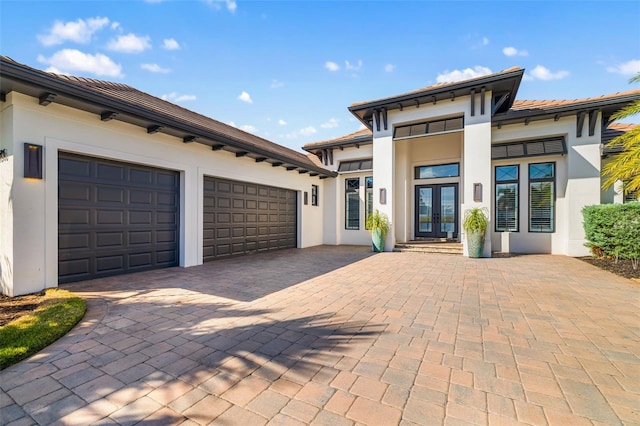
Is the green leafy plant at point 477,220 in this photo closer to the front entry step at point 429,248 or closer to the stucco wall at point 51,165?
the front entry step at point 429,248

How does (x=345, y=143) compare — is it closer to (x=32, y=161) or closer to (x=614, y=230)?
(x=614, y=230)

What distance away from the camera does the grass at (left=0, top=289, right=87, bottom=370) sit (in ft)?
8.36

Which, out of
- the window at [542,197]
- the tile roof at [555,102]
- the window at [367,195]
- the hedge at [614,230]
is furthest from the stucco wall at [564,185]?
the window at [367,195]

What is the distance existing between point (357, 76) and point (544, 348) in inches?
368

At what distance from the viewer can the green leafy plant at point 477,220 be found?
8484mm

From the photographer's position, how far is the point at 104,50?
6230 mm

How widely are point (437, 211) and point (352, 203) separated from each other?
3696 mm

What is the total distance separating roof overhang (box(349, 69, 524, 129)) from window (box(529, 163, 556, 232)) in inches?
102

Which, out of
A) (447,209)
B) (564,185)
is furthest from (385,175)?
(564,185)

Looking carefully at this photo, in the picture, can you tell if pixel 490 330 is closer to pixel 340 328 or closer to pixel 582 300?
pixel 340 328

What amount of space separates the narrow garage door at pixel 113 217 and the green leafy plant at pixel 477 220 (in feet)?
28.1

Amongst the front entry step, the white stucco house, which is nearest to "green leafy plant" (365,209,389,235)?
the white stucco house

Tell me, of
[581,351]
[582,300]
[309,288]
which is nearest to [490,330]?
[581,351]

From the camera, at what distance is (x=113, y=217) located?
566cm
